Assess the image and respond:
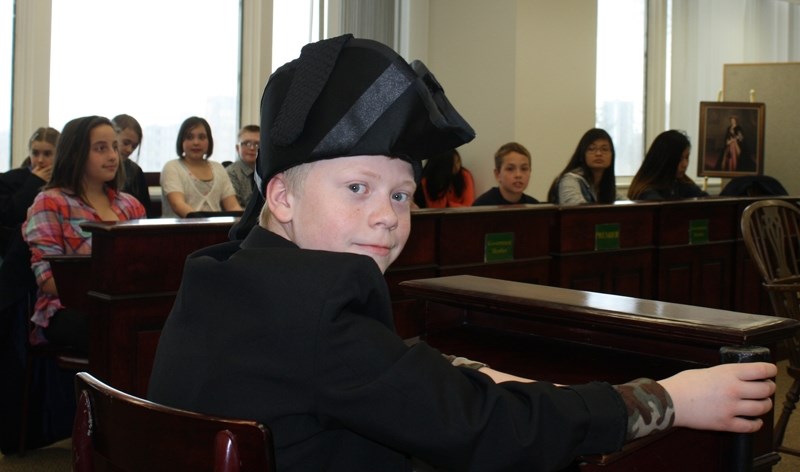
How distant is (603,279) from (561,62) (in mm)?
3339

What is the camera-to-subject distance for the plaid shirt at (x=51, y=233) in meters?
3.60

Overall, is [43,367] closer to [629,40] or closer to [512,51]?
[512,51]

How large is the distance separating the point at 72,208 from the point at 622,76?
24.8 feet

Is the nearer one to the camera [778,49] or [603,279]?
[603,279]

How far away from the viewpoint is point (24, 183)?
15.9ft

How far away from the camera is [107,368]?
10.4 ft

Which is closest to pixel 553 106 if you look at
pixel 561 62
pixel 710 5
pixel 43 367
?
pixel 561 62

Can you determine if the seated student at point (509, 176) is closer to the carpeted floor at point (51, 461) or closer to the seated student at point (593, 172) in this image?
the seated student at point (593, 172)

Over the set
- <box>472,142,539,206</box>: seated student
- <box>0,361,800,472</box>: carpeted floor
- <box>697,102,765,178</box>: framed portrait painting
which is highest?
<box>697,102,765,178</box>: framed portrait painting

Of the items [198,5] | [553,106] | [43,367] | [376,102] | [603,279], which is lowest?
[43,367]

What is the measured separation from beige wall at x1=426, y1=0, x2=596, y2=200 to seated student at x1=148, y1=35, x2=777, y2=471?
6.60m

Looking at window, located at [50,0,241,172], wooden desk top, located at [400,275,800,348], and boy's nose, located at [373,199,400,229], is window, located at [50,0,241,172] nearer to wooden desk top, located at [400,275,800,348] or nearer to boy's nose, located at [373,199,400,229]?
wooden desk top, located at [400,275,800,348]

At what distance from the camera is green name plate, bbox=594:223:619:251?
5102mm

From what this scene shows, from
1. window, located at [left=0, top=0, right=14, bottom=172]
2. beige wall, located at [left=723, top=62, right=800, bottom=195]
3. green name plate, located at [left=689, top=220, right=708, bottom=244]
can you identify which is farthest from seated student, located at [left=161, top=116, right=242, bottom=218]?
beige wall, located at [left=723, top=62, right=800, bottom=195]
